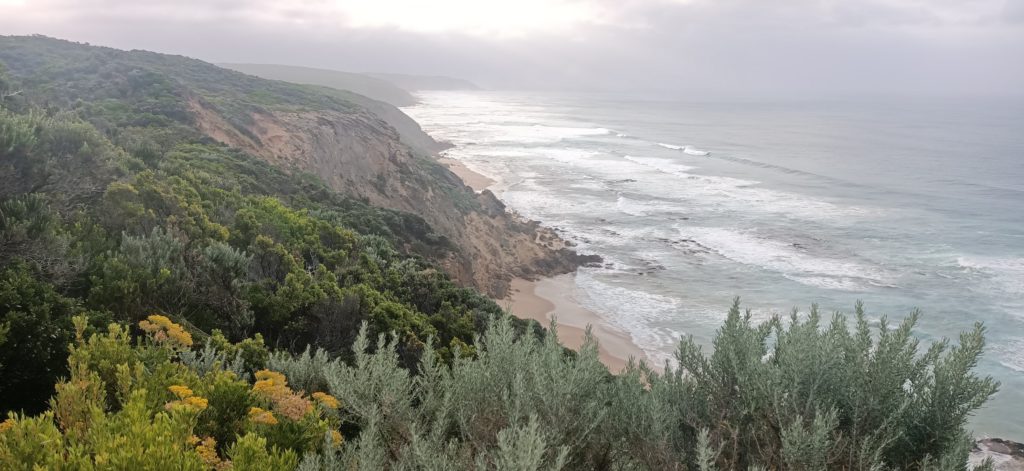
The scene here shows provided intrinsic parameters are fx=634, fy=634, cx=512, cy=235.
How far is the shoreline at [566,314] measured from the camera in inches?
800

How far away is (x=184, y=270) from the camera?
8664 millimetres

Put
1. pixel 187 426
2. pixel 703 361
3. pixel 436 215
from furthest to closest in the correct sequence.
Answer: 1. pixel 436 215
2. pixel 703 361
3. pixel 187 426

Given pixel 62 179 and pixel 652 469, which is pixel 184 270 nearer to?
pixel 62 179

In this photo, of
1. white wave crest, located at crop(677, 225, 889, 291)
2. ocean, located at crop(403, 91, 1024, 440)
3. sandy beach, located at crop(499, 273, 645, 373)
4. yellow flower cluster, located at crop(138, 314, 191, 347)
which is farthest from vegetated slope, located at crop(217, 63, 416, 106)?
yellow flower cluster, located at crop(138, 314, 191, 347)

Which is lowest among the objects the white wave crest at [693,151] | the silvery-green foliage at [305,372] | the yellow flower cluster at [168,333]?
the silvery-green foliage at [305,372]

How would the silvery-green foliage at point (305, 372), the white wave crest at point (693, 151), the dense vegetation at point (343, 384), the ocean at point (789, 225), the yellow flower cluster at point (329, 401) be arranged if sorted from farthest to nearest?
the white wave crest at point (693, 151), the ocean at point (789, 225), the silvery-green foliage at point (305, 372), the yellow flower cluster at point (329, 401), the dense vegetation at point (343, 384)

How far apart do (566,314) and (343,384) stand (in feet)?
62.5

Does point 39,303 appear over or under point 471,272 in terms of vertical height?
over

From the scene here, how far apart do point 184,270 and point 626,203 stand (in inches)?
1458

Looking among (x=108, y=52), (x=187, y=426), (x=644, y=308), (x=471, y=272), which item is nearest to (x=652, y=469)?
(x=187, y=426)

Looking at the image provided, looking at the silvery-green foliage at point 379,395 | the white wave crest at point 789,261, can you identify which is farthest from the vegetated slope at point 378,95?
the silvery-green foliage at point 379,395

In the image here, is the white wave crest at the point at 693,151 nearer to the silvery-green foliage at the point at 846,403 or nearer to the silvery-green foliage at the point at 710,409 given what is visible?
the silvery-green foliage at the point at 710,409

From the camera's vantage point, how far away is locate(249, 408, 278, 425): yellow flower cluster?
424cm

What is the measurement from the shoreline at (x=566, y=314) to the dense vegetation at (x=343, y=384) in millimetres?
10557
